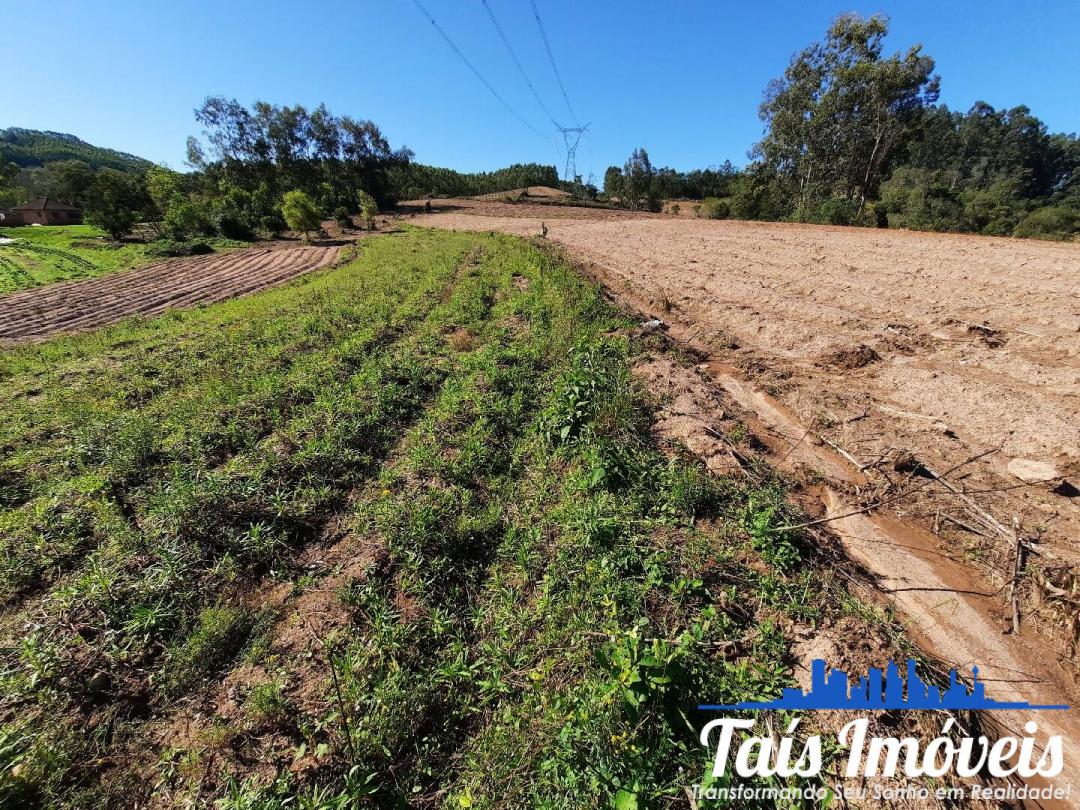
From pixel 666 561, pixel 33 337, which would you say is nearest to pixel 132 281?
pixel 33 337

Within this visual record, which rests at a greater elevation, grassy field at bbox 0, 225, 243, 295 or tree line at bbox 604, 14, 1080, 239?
tree line at bbox 604, 14, 1080, 239

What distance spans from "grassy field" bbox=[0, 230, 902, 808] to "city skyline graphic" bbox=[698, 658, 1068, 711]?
0.43 feet

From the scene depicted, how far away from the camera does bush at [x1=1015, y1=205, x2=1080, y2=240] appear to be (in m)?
21.2

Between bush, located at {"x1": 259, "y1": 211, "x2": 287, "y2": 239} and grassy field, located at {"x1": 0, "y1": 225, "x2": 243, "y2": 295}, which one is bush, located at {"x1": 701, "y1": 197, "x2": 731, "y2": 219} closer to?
bush, located at {"x1": 259, "y1": 211, "x2": 287, "y2": 239}

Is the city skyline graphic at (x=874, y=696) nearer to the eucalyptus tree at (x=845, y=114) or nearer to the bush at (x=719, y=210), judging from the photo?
the eucalyptus tree at (x=845, y=114)

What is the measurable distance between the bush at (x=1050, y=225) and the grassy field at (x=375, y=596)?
29.2 metres

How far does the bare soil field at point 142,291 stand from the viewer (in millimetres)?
14742

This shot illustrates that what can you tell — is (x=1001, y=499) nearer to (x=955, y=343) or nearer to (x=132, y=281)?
(x=955, y=343)

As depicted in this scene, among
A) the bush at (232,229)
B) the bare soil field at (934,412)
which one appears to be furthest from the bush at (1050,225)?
the bush at (232,229)

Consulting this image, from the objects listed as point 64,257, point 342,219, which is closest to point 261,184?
point 342,219

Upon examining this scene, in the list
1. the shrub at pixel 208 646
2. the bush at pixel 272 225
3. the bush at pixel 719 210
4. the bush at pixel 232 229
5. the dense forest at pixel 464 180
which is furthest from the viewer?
the dense forest at pixel 464 180

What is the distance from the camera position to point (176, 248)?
31.5m

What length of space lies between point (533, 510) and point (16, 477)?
7.08 meters

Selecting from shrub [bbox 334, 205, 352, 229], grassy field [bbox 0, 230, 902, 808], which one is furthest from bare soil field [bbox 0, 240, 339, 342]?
shrub [bbox 334, 205, 352, 229]
